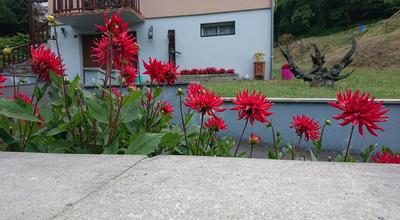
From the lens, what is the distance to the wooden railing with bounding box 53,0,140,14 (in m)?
11.3

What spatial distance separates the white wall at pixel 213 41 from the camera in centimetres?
1186

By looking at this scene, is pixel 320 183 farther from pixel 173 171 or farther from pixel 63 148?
pixel 63 148

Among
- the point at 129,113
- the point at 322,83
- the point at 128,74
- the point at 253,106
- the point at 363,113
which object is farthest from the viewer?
the point at 322,83

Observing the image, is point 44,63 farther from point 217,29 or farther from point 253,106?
point 217,29

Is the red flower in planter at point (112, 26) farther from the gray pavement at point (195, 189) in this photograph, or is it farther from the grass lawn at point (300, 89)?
the grass lawn at point (300, 89)

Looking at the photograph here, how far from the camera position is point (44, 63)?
1.65m

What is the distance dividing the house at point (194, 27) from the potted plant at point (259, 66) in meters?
0.26

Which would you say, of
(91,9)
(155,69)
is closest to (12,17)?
(91,9)

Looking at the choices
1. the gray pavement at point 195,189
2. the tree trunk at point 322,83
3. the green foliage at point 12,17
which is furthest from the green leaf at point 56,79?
the green foliage at point 12,17

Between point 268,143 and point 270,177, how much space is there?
388cm

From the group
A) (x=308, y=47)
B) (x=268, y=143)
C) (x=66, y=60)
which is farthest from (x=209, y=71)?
(x=308, y=47)

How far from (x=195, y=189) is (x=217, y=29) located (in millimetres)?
11784

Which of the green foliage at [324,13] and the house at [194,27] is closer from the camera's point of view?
the house at [194,27]

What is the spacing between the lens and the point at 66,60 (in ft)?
43.3
